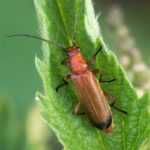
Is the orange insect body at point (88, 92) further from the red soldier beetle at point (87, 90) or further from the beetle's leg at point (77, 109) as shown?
the beetle's leg at point (77, 109)

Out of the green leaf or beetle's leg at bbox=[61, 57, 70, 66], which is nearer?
the green leaf

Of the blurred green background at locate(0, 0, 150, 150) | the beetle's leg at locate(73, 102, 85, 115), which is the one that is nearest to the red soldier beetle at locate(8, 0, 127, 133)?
the beetle's leg at locate(73, 102, 85, 115)

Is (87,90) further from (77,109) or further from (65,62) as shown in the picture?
(77,109)

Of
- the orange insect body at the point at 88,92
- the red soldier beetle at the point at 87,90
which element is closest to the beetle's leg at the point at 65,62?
the red soldier beetle at the point at 87,90

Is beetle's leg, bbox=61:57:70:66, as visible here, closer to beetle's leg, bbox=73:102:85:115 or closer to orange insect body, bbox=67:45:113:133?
orange insect body, bbox=67:45:113:133

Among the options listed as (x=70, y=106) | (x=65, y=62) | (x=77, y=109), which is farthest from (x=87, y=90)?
(x=70, y=106)

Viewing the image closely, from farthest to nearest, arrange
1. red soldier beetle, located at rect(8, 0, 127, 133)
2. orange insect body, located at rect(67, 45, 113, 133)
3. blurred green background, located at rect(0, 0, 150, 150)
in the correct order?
blurred green background, located at rect(0, 0, 150, 150)
orange insect body, located at rect(67, 45, 113, 133)
red soldier beetle, located at rect(8, 0, 127, 133)

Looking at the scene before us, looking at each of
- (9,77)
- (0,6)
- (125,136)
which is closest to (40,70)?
(125,136)
